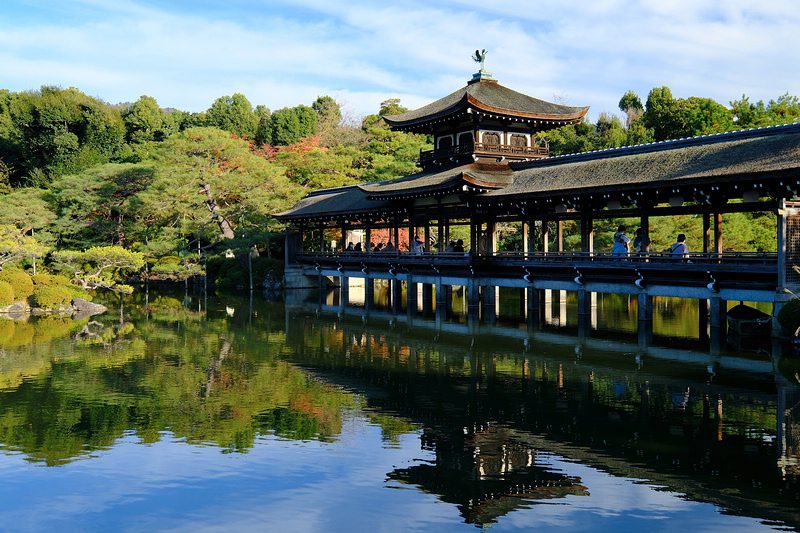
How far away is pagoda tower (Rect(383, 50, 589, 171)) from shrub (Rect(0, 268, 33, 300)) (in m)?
18.7

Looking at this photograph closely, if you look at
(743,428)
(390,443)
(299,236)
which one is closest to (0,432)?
(390,443)

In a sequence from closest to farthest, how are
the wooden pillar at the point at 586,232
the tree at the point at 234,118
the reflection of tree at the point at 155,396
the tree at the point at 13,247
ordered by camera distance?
the reflection of tree at the point at 155,396
the wooden pillar at the point at 586,232
the tree at the point at 13,247
the tree at the point at 234,118

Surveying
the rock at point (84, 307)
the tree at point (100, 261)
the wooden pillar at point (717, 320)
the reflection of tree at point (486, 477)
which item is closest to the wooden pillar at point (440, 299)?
the wooden pillar at point (717, 320)

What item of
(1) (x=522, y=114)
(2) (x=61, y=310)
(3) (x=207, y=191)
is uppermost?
(1) (x=522, y=114)

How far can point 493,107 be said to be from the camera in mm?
28531

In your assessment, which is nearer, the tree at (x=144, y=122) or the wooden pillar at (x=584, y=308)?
the wooden pillar at (x=584, y=308)

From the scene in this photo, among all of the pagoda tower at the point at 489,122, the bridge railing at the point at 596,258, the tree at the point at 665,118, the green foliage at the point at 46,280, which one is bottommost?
the green foliage at the point at 46,280

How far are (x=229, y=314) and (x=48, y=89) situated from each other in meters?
52.2

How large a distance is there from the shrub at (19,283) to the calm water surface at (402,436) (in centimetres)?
1109

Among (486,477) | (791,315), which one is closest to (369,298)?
(791,315)

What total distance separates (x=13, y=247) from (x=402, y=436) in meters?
28.0

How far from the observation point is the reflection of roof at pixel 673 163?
18234 mm

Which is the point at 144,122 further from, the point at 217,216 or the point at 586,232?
the point at 586,232

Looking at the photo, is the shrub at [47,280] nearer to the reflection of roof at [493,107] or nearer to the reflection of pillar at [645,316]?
the reflection of roof at [493,107]
